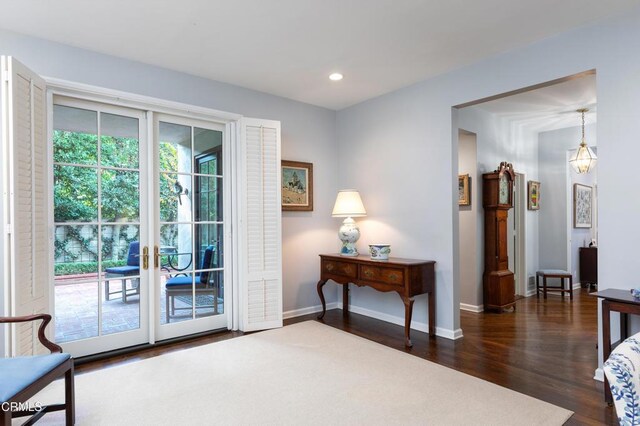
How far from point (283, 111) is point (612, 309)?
3.62m

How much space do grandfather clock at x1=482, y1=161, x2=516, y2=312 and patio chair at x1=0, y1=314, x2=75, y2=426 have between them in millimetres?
4418

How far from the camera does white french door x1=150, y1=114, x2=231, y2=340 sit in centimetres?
360

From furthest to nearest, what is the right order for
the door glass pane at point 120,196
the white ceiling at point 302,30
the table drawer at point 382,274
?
the table drawer at point 382,274 < the door glass pane at point 120,196 < the white ceiling at point 302,30

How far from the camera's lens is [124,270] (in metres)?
3.40

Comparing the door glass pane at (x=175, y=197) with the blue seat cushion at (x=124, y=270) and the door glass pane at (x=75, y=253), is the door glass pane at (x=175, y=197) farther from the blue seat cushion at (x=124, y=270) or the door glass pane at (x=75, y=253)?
the door glass pane at (x=75, y=253)

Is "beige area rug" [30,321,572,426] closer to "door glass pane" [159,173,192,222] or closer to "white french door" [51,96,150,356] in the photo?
"white french door" [51,96,150,356]

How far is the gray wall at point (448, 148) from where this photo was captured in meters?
2.60

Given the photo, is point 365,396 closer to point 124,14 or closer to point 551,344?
point 551,344

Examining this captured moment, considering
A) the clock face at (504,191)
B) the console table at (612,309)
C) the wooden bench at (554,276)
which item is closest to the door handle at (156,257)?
the console table at (612,309)

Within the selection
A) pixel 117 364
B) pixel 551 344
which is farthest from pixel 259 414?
pixel 551 344

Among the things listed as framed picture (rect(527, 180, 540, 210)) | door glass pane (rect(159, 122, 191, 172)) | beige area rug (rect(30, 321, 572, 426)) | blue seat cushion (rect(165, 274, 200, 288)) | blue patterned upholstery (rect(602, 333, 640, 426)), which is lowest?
beige area rug (rect(30, 321, 572, 426))

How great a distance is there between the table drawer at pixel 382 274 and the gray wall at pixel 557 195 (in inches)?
145

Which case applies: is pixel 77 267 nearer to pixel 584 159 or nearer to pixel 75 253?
pixel 75 253

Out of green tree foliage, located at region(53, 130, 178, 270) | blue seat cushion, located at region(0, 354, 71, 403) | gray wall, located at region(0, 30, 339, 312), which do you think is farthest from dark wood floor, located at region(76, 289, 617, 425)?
green tree foliage, located at region(53, 130, 178, 270)
